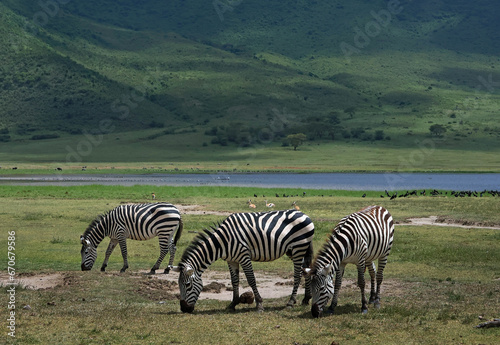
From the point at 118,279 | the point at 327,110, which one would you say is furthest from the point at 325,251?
the point at 327,110

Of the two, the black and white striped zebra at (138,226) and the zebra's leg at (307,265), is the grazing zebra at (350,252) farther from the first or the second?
the black and white striped zebra at (138,226)

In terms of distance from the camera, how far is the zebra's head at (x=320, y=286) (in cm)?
1166

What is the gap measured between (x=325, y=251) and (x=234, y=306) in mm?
2422

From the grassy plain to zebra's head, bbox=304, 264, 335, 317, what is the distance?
25 centimetres

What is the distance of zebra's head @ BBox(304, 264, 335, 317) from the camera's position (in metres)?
11.7

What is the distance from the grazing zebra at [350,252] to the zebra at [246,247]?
40.4 inches

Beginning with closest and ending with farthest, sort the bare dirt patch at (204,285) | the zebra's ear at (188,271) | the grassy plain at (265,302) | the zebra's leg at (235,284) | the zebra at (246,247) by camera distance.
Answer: the grassy plain at (265,302)
the zebra's ear at (188,271)
the zebra at (246,247)
the zebra's leg at (235,284)
the bare dirt patch at (204,285)

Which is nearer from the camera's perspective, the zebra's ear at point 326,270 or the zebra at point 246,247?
the zebra's ear at point 326,270

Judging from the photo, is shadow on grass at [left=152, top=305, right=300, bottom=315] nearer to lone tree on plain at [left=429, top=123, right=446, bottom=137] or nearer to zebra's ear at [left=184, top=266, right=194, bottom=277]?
zebra's ear at [left=184, top=266, right=194, bottom=277]

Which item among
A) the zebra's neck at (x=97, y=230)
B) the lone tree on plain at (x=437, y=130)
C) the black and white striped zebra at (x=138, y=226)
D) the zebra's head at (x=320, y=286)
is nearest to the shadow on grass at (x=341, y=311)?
the zebra's head at (x=320, y=286)

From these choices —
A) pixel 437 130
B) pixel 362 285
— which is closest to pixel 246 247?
pixel 362 285

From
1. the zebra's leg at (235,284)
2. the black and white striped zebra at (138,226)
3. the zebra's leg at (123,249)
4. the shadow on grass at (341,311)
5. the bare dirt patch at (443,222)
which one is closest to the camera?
the shadow on grass at (341,311)

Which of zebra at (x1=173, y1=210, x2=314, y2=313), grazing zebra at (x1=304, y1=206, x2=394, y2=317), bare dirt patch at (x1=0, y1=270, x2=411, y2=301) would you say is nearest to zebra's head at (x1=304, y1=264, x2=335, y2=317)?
grazing zebra at (x1=304, y1=206, x2=394, y2=317)

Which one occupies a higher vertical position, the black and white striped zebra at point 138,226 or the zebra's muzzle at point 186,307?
the black and white striped zebra at point 138,226
